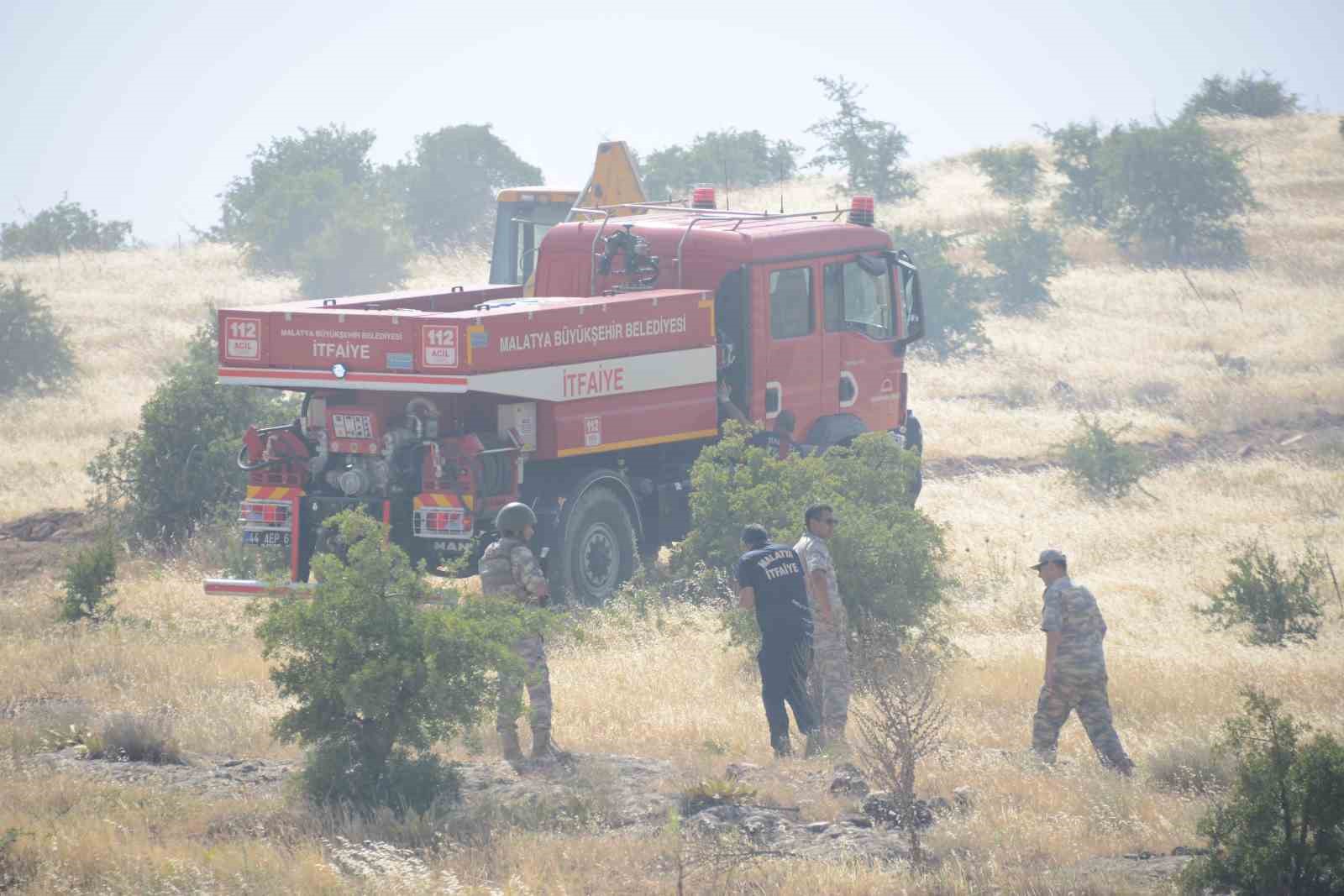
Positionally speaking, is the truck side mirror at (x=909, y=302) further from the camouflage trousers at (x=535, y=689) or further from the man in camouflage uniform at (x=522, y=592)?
the camouflage trousers at (x=535, y=689)

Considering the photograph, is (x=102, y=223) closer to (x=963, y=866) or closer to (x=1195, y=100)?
(x=1195, y=100)

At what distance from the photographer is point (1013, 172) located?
5200cm

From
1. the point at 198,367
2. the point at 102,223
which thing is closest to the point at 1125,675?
the point at 198,367

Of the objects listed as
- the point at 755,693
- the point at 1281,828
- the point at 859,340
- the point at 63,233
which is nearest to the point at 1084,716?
the point at 1281,828

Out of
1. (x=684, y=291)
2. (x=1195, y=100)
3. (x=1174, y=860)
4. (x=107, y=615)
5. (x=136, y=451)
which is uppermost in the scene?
(x=1195, y=100)

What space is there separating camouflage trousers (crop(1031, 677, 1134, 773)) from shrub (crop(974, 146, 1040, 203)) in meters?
42.3

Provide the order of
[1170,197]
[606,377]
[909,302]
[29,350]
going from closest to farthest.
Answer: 1. [606,377]
2. [909,302]
3. [29,350]
4. [1170,197]

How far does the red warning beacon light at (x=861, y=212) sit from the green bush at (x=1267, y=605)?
5.52 m

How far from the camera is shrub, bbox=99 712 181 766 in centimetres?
965

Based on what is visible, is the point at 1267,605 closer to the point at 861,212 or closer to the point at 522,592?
the point at 861,212

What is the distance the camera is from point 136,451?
17516 millimetres

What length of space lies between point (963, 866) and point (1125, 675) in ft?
14.8

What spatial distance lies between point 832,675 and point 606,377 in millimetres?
4817

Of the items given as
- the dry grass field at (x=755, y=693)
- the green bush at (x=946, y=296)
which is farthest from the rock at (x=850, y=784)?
the green bush at (x=946, y=296)
